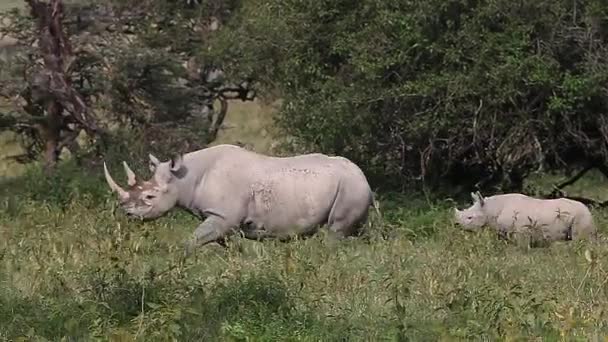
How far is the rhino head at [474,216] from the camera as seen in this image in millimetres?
13766

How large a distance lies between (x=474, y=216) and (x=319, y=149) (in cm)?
307

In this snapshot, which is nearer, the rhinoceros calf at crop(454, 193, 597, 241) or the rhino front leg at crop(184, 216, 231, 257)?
the rhino front leg at crop(184, 216, 231, 257)

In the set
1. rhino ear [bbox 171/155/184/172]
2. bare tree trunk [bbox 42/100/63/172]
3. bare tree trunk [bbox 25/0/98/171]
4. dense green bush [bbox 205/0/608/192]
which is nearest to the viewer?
rhino ear [bbox 171/155/184/172]

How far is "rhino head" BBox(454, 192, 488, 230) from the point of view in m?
13.8

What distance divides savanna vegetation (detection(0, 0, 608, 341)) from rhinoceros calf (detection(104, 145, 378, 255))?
1.00 feet

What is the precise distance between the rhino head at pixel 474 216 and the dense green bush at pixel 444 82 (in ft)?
4.05

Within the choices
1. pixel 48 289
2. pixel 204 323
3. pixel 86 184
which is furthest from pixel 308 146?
pixel 204 323

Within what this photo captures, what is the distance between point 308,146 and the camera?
16.7 metres

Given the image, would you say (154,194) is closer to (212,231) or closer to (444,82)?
(212,231)

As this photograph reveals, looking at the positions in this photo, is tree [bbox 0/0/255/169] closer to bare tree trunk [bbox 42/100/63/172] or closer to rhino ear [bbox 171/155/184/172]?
bare tree trunk [bbox 42/100/63/172]

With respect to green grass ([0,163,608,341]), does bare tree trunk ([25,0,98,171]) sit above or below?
below

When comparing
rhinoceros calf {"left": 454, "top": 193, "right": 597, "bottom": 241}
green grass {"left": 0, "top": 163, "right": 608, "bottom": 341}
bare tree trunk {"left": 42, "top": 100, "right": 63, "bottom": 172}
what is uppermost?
green grass {"left": 0, "top": 163, "right": 608, "bottom": 341}

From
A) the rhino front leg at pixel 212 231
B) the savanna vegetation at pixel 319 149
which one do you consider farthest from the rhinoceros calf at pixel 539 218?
the rhino front leg at pixel 212 231

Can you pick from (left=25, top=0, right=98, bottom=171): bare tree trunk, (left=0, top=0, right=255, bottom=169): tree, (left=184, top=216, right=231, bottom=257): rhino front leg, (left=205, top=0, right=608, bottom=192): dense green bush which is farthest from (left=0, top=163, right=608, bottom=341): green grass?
(left=0, top=0, right=255, bottom=169): tree
